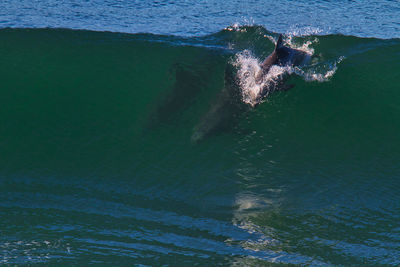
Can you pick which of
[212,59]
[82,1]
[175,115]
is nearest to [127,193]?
[175,115]

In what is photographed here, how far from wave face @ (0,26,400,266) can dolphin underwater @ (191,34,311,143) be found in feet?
0.16

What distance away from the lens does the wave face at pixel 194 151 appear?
724cm

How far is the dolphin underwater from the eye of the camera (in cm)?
990

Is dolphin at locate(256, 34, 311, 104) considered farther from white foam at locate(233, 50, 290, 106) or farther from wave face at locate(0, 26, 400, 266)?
wave face at locate(0, 26, 400, 266)

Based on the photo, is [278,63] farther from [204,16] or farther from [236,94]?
[204,16]

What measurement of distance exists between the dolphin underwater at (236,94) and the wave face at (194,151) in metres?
0.05

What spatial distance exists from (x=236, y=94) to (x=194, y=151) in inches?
76.9

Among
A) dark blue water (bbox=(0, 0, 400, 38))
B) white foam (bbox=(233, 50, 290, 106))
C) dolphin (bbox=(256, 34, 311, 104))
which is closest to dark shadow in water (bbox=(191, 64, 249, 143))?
white foam (bbox=(233, 50, 290, 106))

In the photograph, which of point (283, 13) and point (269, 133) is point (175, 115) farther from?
point (283, 13)

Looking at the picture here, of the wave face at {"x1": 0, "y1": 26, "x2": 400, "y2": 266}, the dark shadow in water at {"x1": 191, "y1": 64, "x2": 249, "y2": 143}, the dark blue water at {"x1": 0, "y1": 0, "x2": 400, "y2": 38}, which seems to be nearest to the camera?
the wave face at {"x1": 0, "y1": 26, "x2": 400, "y2": 266}

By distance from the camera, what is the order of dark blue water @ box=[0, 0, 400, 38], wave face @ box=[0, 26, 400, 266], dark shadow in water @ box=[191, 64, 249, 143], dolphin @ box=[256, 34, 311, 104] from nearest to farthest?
wave face @ box=[0, 26, 400, 266] < dark shadow in water @ box=[191, 64, 249, 143] < dolphin @ box=[256, 34, 311, 104] < dark blue water @ box=[0, 0, 400, 38]

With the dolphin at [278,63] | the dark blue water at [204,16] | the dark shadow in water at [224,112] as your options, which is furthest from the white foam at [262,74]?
the dark blue water at [204,16]

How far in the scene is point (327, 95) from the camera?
35.3 feet

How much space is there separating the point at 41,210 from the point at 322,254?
15.6ft
